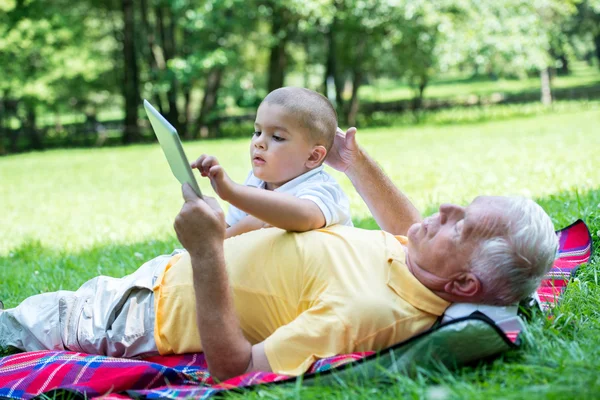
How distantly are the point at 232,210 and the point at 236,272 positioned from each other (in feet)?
1.84

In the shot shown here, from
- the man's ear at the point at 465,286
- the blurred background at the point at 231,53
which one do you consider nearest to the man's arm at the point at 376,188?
the man's ear at the point at 465,286

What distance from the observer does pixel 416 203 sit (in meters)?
7.30

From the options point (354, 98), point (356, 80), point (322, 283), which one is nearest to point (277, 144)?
point (322, 283)

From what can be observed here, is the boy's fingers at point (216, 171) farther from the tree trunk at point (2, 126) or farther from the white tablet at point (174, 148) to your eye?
the tree trunk at point (2, 126)

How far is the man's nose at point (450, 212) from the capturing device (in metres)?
2.59

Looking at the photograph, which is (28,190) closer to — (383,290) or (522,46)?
(383,290)

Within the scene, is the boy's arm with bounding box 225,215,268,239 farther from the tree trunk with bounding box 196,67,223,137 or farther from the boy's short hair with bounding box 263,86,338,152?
the tree trunk with bounding box 196,67,223,137

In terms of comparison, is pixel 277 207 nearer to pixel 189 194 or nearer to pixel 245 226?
pixel 189 194

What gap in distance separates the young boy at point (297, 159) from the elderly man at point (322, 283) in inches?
4.1

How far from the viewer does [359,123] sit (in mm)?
28438

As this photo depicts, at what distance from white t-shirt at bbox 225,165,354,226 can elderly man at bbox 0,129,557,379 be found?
0.10m

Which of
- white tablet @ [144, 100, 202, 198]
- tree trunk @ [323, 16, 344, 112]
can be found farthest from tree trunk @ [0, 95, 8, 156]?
white tablet @ [144, 100, 202, 198]

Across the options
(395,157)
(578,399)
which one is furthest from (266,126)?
(395,157)

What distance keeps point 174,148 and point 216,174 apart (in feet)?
0.56
